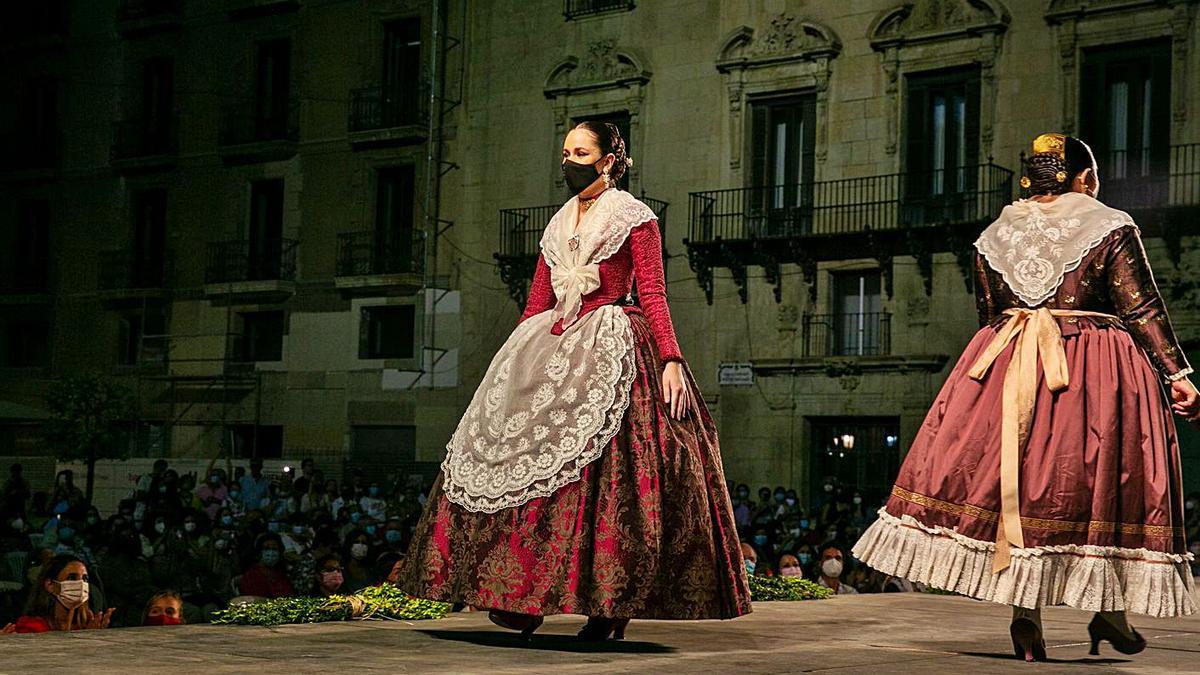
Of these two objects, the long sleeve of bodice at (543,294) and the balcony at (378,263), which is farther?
the balcony at (378,263)

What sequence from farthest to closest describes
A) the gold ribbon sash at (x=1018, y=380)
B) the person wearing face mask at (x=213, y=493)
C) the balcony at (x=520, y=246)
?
the balcony at (x=520, y=246) → the person wearing face mask at (x=213, y=493) → the gold ribbon sash at (x=1018, y=380)

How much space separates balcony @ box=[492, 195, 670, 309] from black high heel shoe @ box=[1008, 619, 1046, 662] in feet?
68.3

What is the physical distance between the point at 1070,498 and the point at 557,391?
1.76m

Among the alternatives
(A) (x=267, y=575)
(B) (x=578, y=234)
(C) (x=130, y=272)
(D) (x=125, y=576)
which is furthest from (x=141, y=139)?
(B) (x=578, y=234)

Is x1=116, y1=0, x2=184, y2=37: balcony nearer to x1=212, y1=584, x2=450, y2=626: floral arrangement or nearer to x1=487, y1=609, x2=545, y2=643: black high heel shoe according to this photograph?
x1=212, y1=584, x2=450, y2=626: floral arrangement

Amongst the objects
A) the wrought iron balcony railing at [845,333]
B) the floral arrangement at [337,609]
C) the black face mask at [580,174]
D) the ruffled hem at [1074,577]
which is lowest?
the floral arrangement at [337,609]

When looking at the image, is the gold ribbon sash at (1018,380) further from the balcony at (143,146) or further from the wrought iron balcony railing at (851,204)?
the balcony at (143,146)

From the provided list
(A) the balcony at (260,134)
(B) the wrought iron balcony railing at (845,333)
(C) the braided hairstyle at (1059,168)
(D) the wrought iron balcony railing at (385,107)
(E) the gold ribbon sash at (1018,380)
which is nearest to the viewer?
(E) the gold ribbon sash at (1018,380)

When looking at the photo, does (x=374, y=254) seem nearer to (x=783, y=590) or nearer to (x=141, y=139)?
(x=141, y=139)

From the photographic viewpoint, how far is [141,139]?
3142cm

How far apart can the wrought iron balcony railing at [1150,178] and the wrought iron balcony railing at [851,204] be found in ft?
4.24

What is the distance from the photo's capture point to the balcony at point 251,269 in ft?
96.2

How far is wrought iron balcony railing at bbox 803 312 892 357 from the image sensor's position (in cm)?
2306

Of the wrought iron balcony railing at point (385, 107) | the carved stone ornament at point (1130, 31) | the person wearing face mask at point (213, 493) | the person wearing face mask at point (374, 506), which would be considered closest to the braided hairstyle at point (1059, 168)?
the person wearing face mask at point (374, 506)
